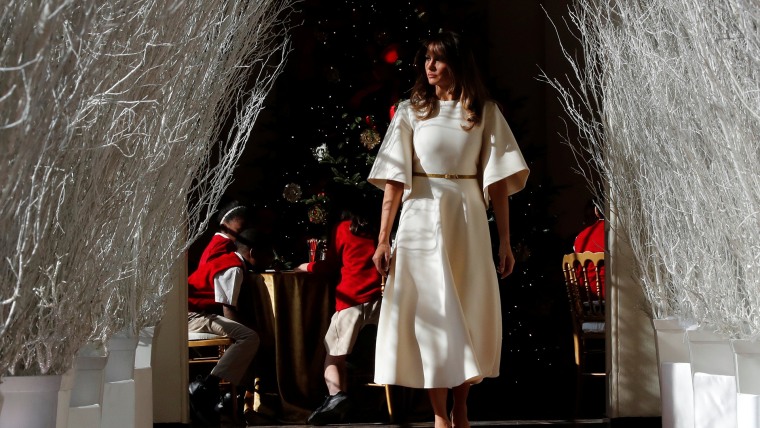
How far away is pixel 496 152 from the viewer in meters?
4.15

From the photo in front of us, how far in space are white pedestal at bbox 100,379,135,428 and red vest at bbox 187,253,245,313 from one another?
2498 millimetres

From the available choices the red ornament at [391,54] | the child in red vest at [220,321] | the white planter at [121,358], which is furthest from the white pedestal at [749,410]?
the red ornament at [391,54]

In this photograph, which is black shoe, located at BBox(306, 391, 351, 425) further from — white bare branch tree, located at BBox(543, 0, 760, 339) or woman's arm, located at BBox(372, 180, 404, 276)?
white bare branch tree, located at BBox(543, 0, 760, 339)

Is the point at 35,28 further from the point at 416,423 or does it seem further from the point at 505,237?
the point at 416,423

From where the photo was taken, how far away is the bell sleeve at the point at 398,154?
407 centimetres

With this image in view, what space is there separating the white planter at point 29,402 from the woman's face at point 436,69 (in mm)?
2140

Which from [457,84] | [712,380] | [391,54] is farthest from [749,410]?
[391,54]

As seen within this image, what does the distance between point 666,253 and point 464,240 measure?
2.21ft

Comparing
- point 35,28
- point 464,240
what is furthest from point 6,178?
point 464,240

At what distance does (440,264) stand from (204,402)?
2.16m

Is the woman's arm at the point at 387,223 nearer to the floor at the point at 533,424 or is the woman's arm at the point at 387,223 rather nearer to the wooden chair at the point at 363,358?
the floor at the point at 533,424

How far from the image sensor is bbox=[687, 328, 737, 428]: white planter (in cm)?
326

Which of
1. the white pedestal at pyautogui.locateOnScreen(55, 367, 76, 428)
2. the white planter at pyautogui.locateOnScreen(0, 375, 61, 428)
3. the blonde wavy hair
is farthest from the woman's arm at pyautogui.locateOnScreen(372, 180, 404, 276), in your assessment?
the white planter at pyautogui.locateOnScreen(0, 375, 61, 428)

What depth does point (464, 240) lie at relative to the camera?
410 cm
